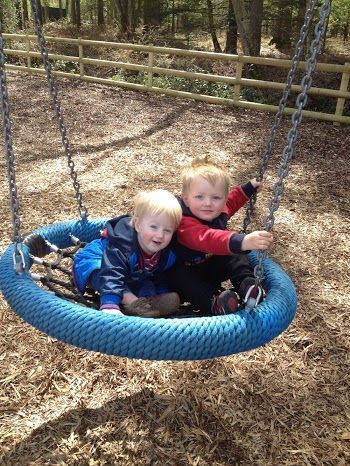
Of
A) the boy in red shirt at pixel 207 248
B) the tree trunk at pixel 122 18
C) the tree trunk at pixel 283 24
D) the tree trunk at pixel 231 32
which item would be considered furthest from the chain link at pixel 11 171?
the tree trunk at pixel 122 18

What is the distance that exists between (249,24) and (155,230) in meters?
10.6

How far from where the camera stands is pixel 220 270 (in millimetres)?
2354

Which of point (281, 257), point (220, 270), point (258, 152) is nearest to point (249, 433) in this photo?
point (220, 270)

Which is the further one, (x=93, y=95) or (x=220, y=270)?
(x=93, y=95)

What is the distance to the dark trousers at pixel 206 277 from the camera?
216cm

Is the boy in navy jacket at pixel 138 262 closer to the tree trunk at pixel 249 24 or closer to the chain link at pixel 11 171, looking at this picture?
the chain link at pixel 11 171

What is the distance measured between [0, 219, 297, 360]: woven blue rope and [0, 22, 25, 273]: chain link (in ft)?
0.38

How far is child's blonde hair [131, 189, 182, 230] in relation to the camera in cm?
200

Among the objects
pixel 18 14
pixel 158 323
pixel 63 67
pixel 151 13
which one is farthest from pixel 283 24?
pixel 18 14

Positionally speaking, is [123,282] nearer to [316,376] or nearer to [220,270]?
[220,270]

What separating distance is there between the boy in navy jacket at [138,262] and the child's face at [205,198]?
0.11m

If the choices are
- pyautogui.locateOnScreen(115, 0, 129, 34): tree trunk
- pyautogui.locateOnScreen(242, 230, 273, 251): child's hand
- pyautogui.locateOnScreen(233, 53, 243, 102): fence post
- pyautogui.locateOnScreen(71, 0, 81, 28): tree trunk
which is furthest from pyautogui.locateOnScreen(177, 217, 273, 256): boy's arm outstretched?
pyautogui.locateOnScreen(71, 0, 81, 28): tree trunk

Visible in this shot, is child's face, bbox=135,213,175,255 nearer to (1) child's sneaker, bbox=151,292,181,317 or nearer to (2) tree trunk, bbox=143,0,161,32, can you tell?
(1) child's sneaker, bbox=151,292,181,317

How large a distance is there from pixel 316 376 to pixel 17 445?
1.68 meters
